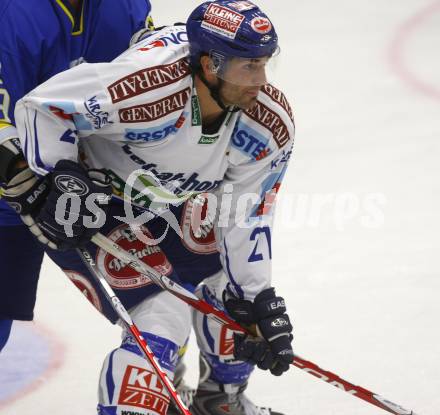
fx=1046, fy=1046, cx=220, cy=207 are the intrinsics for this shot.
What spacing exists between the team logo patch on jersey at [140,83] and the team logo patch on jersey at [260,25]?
25cm

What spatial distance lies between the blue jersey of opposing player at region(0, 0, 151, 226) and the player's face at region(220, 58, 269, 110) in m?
0.58

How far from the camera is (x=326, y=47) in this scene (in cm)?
584

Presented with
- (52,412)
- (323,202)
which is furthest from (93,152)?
(323,202)

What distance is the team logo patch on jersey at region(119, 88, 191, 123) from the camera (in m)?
2.69

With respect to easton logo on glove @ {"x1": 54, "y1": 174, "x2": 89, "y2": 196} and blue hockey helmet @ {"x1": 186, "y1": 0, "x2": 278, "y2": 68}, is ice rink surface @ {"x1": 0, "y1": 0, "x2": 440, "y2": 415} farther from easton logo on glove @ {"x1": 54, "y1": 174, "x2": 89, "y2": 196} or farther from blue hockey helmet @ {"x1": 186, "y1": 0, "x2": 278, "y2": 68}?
blue hockey helmet @ {"x1": 186, "y1": 0, "x2": 278, "y2": 68}

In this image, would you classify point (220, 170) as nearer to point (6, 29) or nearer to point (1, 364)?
point (6, 29)

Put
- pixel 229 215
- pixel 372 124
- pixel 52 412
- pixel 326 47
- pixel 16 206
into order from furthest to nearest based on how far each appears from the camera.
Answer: pixel 326 47, pixel 372 124, pixel 52 412, pixel 229 215, pixel 16 206

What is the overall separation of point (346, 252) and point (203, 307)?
4.23ft

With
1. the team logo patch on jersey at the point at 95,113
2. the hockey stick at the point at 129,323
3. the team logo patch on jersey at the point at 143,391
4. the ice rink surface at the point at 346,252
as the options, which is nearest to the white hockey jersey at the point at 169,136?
the team logo patch on jersey at the point at 95,113

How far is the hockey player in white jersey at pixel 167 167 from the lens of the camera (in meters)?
2.70

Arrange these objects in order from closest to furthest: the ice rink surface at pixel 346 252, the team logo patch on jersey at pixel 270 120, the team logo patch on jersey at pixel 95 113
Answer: the team logo patch on jersey at pixel 95 113
the team logo patch on jersey at pixel 270 120
the ice rink surface at pixel 346 252

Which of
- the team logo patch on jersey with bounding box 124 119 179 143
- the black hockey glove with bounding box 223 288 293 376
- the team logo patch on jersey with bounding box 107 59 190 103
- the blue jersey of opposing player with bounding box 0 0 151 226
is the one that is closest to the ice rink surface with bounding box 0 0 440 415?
the black hockey glove with bounding box 223 288 293 376

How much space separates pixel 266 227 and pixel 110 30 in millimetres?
764

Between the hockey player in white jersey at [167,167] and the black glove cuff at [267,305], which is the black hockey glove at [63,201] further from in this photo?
the black glove cuff at [267,305]
